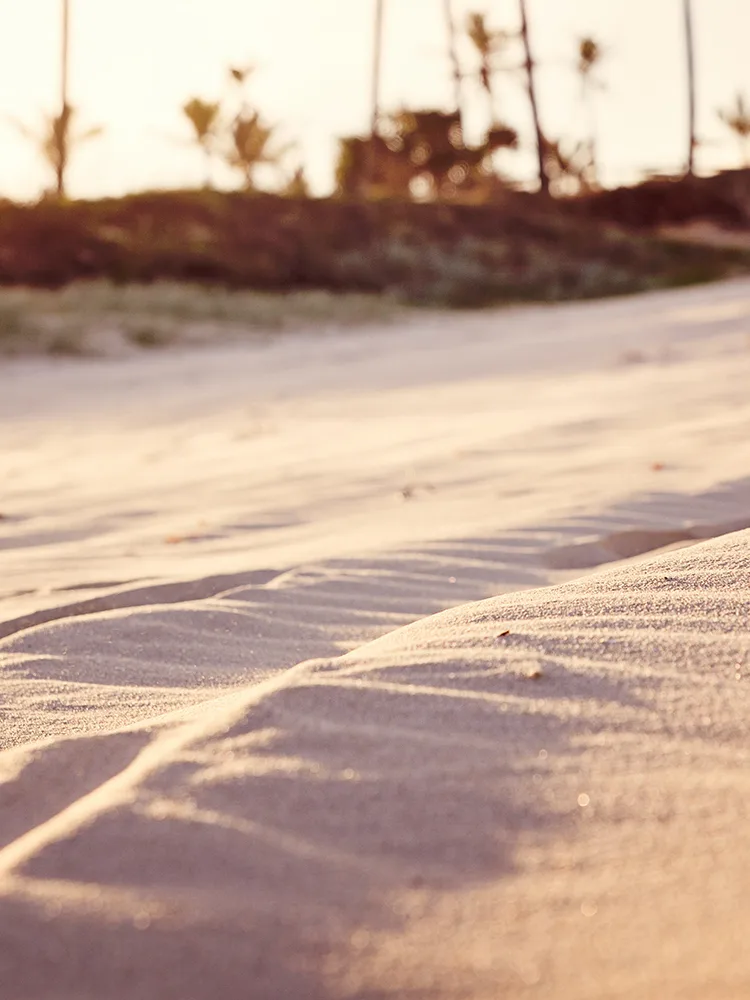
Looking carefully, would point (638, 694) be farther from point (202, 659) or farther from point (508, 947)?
point (202, 659)

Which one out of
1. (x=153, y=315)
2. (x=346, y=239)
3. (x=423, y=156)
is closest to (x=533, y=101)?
(x=423, y=156)

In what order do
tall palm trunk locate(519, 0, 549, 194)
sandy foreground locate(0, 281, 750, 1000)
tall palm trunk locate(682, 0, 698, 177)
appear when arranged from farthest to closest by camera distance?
tall palm trunk locate(682, 0, 698, 177)
tall palm trunk locate(519, 0, 549, 194)
sandy foreground locate(0, 281, 750, 1000)

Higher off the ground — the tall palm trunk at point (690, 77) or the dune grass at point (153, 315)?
the tall palm trunk at point (690, 77)

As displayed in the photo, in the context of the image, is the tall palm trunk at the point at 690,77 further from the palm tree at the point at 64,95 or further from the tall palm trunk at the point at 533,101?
the palm tree at the point at 64,95

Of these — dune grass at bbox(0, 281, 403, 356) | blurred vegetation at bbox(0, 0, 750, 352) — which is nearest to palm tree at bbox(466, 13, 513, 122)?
blurred vegetation at bbox(0, 0, 750, 352)

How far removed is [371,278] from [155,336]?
7499 mm

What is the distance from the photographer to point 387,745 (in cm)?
145

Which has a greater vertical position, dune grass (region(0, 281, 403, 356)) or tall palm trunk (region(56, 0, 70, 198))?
tall palm trunk (region(56, 0, 70, 198))

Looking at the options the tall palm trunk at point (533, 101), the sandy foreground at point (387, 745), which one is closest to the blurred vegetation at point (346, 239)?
the tall palm trunk at point (533, 101)

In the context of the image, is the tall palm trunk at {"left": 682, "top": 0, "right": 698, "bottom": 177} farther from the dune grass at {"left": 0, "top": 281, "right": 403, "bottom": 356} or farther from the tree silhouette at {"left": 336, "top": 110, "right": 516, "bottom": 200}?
the dune grass at {"left": 0, "top": 281, "right": 403, "bottom": 356}

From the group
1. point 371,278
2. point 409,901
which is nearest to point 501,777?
point 409,901

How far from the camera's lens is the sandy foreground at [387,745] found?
111cm

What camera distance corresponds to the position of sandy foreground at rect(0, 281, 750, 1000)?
3.63ft

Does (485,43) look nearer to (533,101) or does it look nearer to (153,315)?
(533,101)
